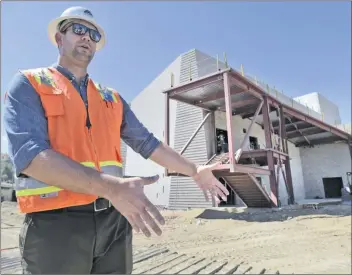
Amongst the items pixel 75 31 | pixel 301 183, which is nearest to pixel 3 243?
pixel 75 31

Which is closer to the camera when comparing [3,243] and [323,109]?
[3,243]

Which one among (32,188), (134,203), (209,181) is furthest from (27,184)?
(209,181)

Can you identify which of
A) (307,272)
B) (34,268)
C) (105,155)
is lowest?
(307,272)

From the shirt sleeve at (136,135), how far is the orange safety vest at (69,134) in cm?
23

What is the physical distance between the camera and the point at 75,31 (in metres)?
1.76

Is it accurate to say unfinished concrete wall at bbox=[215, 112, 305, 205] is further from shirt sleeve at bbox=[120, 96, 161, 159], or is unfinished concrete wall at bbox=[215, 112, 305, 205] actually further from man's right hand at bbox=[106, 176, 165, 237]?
man's right hand at bbox=[106, 176, 165, 237]

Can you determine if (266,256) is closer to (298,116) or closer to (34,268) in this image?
(34,268)

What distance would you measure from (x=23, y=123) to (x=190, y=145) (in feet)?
49.5

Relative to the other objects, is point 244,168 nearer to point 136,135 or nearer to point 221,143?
point 221,143

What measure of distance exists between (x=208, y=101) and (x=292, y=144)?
14.9 m

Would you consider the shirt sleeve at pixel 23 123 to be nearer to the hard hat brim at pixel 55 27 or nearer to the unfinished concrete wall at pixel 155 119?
the hard hat brim at pixel 55 27

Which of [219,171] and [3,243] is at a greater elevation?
[219,171]

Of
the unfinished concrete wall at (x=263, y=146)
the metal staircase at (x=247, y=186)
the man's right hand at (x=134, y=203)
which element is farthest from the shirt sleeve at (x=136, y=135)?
the unfinished concrete wall at (x=263, y=146)

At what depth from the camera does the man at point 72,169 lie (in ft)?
3.57
